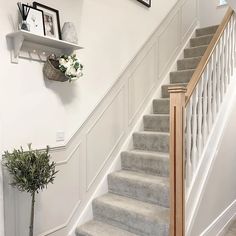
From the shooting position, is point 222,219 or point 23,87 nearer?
point 23,87

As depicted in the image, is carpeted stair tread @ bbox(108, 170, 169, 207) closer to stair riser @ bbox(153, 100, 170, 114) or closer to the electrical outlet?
the electrical outlet

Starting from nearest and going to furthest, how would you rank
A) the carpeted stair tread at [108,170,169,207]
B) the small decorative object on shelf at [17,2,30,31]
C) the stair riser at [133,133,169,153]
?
the small decorative object on shelf at [17,2,30,31], the carpeted stair tread at [108,170,169,207], the stair riser at [133,133,169,153]

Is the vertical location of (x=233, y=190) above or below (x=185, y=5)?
below

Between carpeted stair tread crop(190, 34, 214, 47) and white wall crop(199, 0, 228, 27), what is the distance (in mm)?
873

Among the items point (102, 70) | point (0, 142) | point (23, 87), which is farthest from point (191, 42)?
point (0, 142)

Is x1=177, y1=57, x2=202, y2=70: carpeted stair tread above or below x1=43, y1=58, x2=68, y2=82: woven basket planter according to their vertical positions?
above

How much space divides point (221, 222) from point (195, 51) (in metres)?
2.65

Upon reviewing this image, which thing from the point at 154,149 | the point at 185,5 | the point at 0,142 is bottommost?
the point at 154,149

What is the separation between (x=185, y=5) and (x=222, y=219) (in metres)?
3.58

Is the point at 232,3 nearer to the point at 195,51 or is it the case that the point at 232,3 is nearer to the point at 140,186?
the point at 195,51

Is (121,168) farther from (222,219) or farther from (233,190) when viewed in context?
(233,190)

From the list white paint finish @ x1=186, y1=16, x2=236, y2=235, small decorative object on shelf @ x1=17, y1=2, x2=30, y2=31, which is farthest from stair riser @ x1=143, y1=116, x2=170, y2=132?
small decorative object on shelf @ x1=17, y1=2, x2=30, y2=31

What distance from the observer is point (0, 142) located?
191 centimetres

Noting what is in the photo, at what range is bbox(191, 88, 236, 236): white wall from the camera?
253 cm
